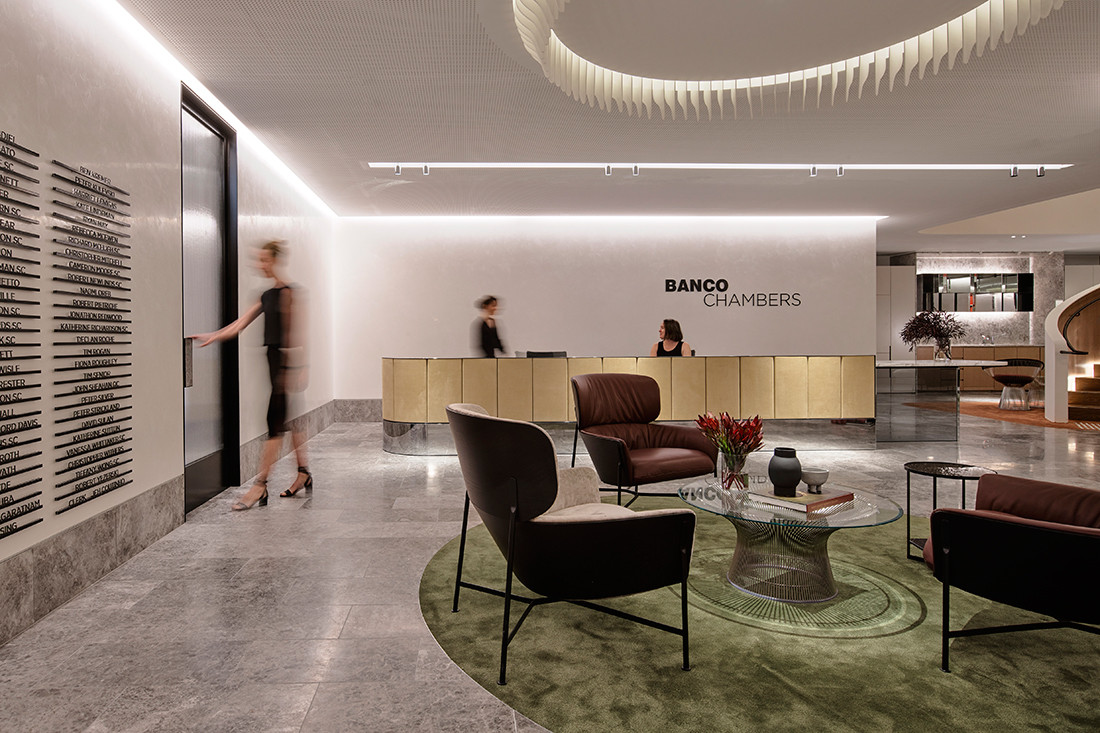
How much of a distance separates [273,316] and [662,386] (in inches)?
168

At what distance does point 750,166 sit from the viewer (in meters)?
7.21

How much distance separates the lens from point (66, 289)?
3.26 meters

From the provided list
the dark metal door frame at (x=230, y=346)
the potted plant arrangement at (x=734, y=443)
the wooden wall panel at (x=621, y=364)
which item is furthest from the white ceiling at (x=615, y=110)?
the potted plant arrangement at (x=734, y=443)

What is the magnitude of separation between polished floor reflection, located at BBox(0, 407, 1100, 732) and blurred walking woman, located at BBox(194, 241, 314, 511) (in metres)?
0.37

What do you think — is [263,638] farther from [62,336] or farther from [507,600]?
[62,336]

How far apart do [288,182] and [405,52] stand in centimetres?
376

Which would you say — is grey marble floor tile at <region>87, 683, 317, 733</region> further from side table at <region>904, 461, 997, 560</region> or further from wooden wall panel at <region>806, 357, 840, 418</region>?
wooden wall panel at <region>806, 357, 840, 418</region>

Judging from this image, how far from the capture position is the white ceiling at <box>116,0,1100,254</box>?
3.94m

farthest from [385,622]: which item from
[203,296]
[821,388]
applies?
[821,388]

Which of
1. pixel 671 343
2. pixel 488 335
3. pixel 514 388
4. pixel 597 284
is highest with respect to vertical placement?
pixel 597 284

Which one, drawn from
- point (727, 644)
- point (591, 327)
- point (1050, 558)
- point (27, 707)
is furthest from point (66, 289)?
point (591, 327)

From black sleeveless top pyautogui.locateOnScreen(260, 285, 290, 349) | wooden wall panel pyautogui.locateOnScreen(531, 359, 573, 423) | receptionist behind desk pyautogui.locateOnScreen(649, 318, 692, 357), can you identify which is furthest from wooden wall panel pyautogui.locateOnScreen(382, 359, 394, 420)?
receptionist behind desk pyautogui.locateOnScreen(649, 318, 692, 357)

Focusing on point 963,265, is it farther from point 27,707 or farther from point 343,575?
point 27,707

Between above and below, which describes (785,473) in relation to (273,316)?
below
